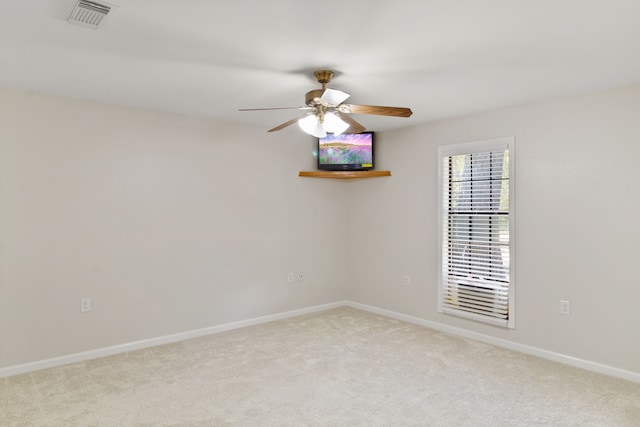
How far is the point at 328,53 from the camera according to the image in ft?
8.40

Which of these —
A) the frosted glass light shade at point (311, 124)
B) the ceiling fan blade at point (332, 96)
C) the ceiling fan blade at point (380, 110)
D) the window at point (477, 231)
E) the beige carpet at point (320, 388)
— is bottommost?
the beige carpet at point (320, 388)

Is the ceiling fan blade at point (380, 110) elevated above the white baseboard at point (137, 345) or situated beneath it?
elevated above

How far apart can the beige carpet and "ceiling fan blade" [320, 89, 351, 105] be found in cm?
209

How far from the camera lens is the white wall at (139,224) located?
335 cm

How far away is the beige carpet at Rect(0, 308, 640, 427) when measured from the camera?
2572 mm

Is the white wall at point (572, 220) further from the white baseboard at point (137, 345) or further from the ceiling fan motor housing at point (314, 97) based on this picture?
the ceiling fan motor housing at point (314, 97)

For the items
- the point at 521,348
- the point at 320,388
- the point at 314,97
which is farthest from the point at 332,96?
the point at 521,348

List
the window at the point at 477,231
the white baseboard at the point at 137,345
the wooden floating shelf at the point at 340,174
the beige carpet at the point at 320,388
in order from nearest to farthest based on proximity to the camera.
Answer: the beige carpet at the point at 320,388
the white baseboard at the point at 137,345
the window at the point at 477,231
the wooden floating shelf at the point at 340,174

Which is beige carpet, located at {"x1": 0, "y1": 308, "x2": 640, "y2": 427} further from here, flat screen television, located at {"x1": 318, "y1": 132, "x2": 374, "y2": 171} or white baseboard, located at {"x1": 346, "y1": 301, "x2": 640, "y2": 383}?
flat screen television, located at {"x1": 318, "y1": 132, "x2": 374, "y2": 171}

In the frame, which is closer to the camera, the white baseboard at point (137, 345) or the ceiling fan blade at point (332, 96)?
the ceiling fan blade at point (332, 96)

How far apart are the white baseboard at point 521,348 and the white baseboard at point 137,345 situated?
116cm

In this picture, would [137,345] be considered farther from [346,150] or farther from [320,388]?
[346,150]

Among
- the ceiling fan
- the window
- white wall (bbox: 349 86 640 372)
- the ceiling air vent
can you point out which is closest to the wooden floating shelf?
white wall (bbox: 349 86 640 372)

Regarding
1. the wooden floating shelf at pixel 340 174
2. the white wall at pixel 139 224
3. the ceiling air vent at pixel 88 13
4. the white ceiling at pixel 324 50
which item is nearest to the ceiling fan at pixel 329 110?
the white ceiling at pixel 324 50
